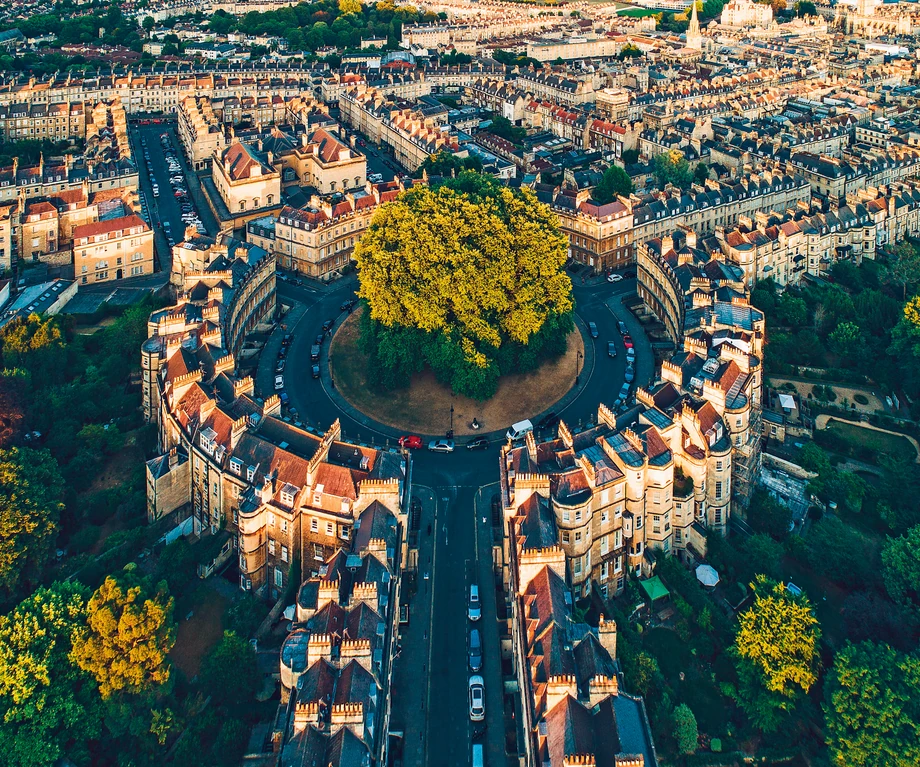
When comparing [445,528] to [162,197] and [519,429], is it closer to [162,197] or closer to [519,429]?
[519,429]

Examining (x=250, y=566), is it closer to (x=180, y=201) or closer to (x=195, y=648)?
(x=195, y=648)

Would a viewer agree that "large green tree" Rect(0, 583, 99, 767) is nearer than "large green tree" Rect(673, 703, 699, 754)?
Yes

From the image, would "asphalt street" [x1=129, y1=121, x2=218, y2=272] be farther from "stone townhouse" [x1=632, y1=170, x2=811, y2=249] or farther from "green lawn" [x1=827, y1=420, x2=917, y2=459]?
"green lawn" [x1=827, y1=420, x2=917, y2=459]

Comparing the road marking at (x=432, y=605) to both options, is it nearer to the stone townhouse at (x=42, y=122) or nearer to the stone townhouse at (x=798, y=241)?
the stone townhouse at (x=798, y=241)

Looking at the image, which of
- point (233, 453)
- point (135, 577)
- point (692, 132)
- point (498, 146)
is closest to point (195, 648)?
point (135, 577)

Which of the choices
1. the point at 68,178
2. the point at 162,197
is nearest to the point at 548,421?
the point at 162,197

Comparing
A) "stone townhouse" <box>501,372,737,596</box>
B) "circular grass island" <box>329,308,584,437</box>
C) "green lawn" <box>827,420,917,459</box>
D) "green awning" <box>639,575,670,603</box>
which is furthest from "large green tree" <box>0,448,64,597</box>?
"green lawn" <box>827,420,917,459</box>
